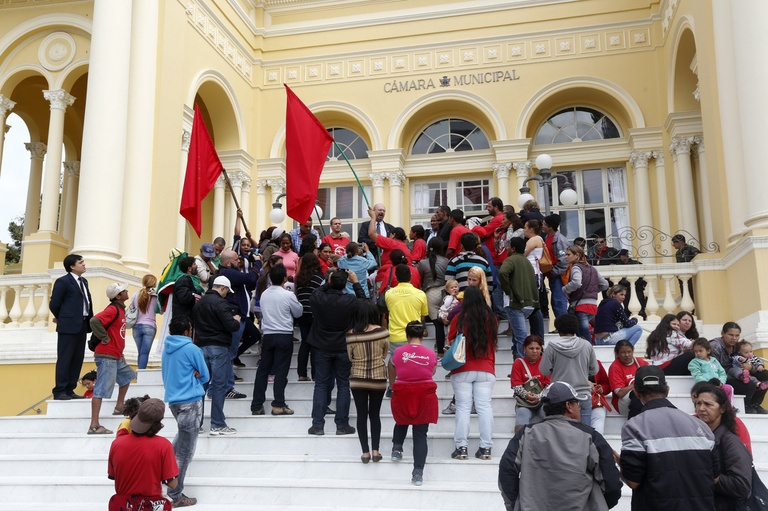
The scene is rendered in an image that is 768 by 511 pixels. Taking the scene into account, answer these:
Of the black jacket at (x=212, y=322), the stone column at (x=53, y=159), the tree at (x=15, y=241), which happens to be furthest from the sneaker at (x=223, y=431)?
the tree at (x=15, y=241)

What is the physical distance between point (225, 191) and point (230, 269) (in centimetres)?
945

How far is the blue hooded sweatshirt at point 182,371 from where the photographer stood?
21.2 ft

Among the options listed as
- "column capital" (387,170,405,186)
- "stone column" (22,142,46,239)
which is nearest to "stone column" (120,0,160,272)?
"stone column" (22,142,46,239)

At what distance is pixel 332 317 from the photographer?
7.58m

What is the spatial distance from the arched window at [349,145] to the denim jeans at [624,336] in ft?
35.4

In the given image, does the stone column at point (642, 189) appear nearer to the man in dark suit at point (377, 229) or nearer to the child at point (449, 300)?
the man in dark suit at point (377, 229)

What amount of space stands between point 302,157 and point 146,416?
6183mm

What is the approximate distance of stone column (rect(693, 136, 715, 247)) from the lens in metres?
15.5

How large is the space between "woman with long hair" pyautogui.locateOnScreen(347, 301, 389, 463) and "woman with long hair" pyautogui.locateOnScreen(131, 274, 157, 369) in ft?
10.4

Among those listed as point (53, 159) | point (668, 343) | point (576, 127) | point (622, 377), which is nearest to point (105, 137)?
point (53, 159)

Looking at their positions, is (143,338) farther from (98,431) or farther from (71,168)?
(71,168)

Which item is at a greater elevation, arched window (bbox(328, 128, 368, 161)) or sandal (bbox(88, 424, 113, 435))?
arched window (bbox(328, 128, 368, 161))

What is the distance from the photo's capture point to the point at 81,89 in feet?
59.4

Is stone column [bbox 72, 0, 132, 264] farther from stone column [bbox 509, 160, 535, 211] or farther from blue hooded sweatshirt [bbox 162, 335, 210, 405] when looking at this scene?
stone column [bbox 509, 160, 535, 211]
